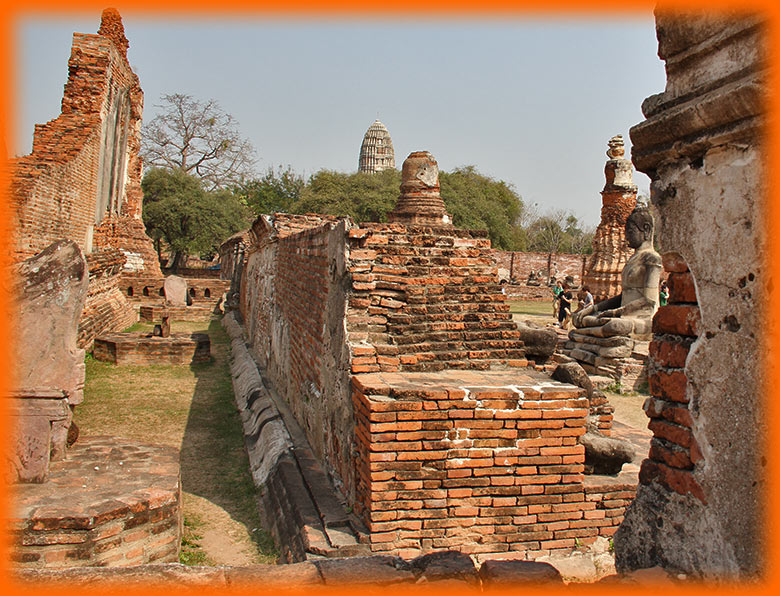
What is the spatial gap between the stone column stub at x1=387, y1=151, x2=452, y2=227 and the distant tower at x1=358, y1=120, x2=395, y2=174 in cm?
5055

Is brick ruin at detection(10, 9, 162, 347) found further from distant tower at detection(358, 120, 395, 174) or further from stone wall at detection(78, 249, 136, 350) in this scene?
distant tower at detection(358, 120, 395, 174)

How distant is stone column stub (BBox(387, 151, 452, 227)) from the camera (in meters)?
9.54

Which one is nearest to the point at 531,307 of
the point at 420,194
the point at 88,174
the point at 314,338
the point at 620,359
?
the point at 620,359

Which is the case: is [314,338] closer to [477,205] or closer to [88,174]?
[88,174]

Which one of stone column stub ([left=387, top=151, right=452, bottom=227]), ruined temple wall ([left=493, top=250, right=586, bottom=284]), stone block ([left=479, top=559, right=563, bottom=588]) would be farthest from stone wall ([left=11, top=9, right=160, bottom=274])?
ruined temple wall ([left=493, top=250, right=586, bottom=284])

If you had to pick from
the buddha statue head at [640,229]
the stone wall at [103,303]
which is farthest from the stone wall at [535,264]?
the buddha statue head at [640,229]

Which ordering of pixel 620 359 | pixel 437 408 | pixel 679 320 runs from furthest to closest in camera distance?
pixel 620 359
pixel 437 408
pixel 679 320

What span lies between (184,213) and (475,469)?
30.1 meters

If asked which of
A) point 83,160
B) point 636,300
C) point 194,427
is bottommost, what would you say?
point 194,427

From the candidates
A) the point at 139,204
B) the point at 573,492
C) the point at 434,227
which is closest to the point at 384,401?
the point at 573,492

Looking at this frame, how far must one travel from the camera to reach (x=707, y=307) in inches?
74.0

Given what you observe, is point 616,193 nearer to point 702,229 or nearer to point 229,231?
point 702,229

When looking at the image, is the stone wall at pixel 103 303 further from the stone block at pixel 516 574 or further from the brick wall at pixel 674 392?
A: the brick wall at pixel 674 392

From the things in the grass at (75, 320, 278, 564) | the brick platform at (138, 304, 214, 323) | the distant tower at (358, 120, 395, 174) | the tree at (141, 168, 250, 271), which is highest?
the distant tower at (358, 120, 395, 174)
